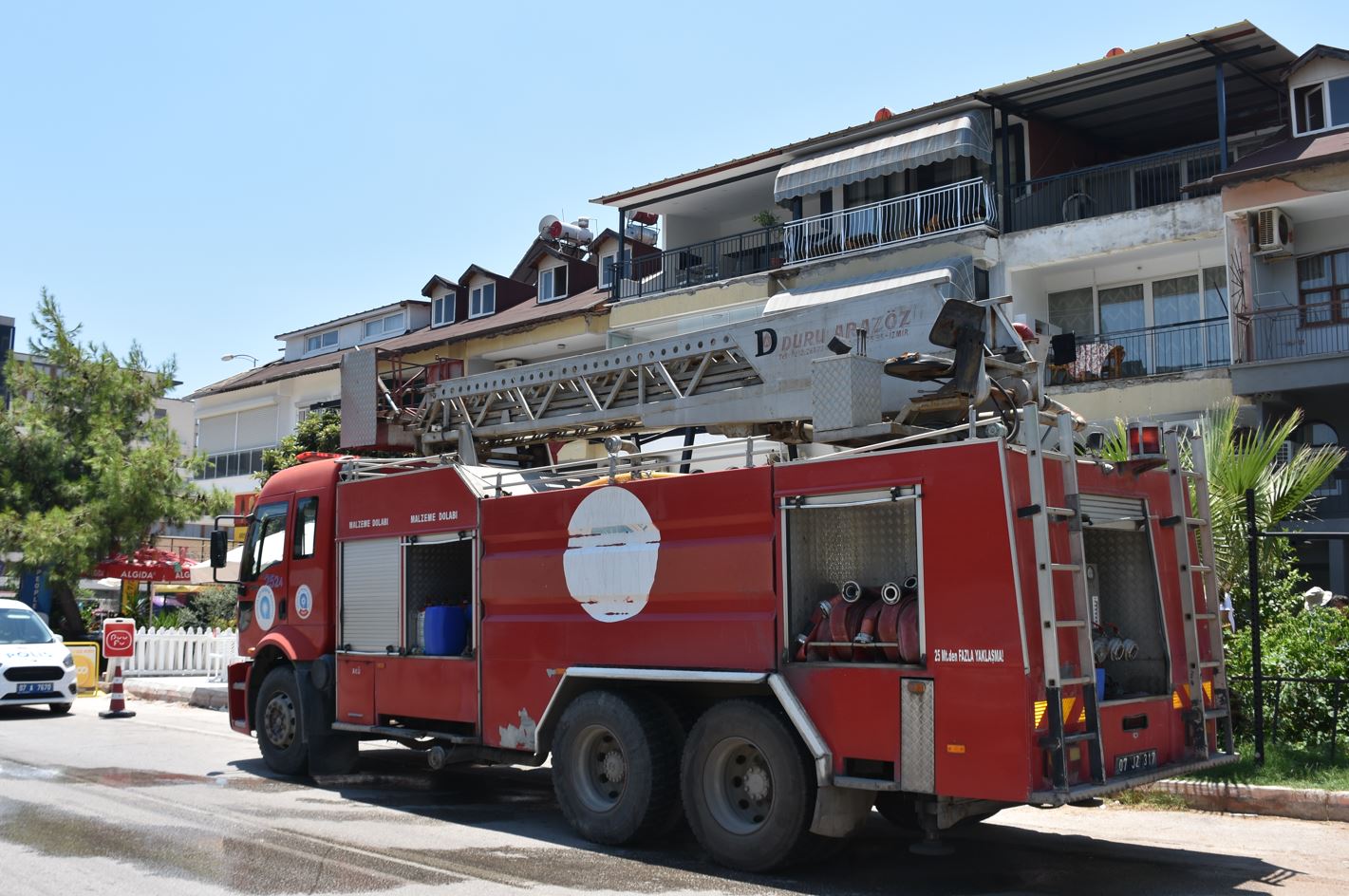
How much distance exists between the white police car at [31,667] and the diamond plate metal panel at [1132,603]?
49.6ft

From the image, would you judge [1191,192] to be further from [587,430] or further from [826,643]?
[826,643]

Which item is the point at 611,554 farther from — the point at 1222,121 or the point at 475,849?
the point at 1222,121

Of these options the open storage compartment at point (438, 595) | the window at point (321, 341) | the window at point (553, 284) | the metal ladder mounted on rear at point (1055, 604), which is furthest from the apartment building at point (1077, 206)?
the window at point (321, 341)

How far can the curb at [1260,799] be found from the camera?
950 cm

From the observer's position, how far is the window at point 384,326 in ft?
129

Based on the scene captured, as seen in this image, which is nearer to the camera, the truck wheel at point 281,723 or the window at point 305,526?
the truck wheel at point 281,723

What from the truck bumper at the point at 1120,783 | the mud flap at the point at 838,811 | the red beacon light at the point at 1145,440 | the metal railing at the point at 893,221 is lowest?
the mud flap at the point at 838,811

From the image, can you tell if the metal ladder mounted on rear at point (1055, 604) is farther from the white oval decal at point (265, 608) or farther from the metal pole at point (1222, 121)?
the metal pole at point (1222, 121)

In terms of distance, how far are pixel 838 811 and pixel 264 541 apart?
7502 mm

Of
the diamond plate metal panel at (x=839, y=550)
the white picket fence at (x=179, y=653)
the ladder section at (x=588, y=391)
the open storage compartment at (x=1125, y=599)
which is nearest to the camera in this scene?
the diamond plate metal panel at (x=839, y=550)

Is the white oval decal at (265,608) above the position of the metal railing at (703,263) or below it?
below

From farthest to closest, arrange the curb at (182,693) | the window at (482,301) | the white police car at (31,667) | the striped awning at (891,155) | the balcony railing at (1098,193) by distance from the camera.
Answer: the window at (482,301) < the balcony railing at (1098,193) < the striped awning at (891,155) < the curb at (182,693) < the white police car at (31,667)

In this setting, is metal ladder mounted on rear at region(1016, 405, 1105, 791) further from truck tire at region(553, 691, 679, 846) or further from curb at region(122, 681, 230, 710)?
curb at region(122, 681, 230, 710)

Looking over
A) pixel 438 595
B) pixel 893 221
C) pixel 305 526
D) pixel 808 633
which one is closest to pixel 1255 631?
pixel 808 633
